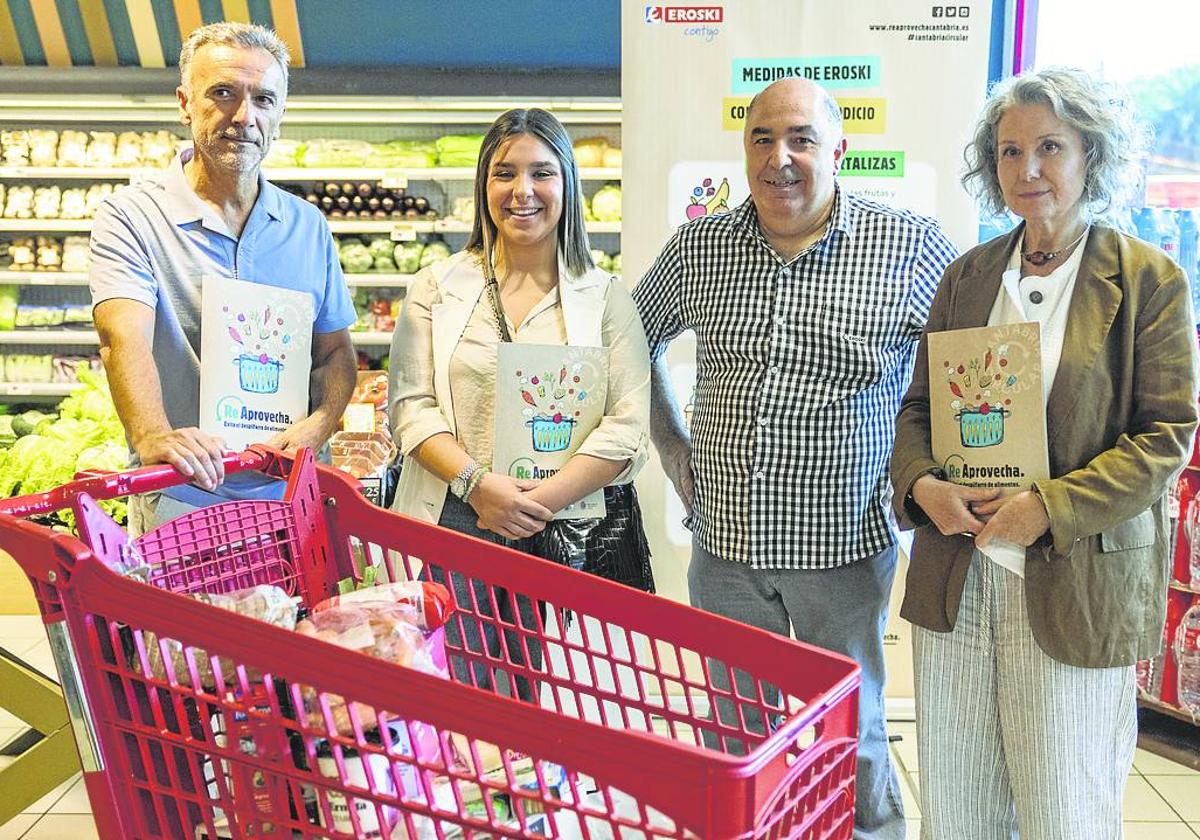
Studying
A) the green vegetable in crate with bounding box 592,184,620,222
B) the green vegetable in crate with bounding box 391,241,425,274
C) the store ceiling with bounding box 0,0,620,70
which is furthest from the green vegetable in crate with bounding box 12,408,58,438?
the green vegetable in crate with bounding box 592,184,620,222

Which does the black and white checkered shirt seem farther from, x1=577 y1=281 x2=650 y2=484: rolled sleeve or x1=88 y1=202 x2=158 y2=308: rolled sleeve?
x1=88 y1=202 x2=158 y2=308: rolled sleeve

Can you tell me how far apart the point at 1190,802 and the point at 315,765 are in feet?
9.51

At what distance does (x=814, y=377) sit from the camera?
7.60ft

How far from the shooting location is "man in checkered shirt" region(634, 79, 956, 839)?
7.55 feet

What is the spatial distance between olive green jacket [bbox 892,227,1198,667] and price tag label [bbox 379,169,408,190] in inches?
158

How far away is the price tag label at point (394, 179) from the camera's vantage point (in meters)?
5.39

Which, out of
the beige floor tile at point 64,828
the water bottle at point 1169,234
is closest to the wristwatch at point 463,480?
the beige floor tile at point 64,828

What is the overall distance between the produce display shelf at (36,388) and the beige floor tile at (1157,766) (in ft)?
16.5

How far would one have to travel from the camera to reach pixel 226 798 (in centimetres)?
127

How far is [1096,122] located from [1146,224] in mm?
2145

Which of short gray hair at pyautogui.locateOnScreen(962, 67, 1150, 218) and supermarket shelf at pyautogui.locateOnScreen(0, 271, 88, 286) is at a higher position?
short gray hair at pyautogui.locateOnScreen(962, 67, 1150, 218)

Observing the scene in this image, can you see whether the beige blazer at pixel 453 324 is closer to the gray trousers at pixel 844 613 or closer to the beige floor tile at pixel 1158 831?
the gray trousers at pixel 844 613

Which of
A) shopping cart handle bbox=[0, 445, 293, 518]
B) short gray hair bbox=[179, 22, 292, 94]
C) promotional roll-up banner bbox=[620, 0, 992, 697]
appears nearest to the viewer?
shopping cart handle bbox=[0, 445, 293, 518]

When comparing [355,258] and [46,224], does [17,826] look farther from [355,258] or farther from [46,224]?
[46,224]
